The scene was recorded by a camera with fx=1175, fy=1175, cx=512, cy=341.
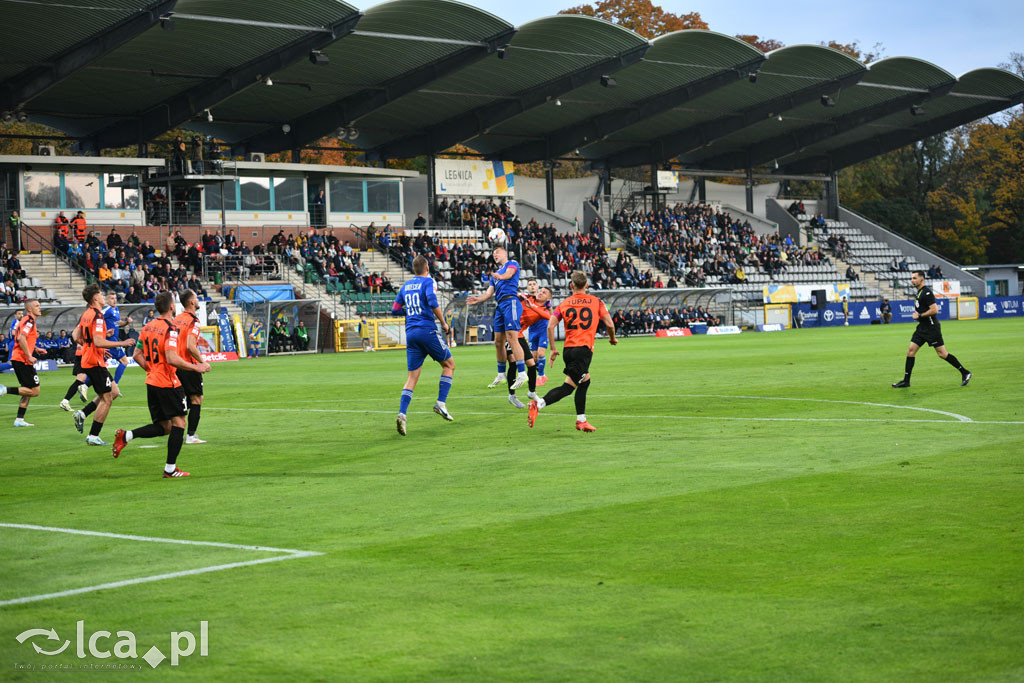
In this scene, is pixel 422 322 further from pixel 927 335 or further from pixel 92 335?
pixel 927 335

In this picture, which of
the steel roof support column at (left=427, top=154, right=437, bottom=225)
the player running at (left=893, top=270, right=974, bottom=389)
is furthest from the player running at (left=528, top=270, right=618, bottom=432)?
the steel roof support column at (left=427, top=154, right=437, bottom=225)

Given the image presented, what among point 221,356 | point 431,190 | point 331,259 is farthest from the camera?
point 431,190

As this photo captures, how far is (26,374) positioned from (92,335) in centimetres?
394

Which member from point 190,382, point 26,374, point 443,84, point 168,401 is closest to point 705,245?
point 443,84

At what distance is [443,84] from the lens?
5556cm

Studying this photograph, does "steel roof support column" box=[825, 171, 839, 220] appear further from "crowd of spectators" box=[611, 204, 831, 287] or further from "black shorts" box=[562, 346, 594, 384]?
"black shorts" box=[562, 346, 594, 384]

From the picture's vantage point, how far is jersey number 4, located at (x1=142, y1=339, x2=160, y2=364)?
1186cm

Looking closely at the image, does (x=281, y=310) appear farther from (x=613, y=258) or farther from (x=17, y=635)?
(x=17, y=635)

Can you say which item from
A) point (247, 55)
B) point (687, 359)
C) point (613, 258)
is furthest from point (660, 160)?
point (687, 359)

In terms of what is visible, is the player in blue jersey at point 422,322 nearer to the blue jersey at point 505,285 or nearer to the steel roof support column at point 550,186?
the blue jersey at point 505,285

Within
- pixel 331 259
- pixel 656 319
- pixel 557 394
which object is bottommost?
pixel 656 319

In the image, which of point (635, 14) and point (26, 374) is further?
point (635, 14)

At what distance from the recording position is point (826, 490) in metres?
9.76

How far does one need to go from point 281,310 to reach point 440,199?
20.5 metres
